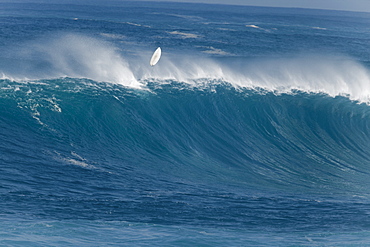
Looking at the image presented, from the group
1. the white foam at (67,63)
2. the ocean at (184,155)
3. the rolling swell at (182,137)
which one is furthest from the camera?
the white foam at (67,63)

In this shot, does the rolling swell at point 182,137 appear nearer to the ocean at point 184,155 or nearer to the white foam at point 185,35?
the ocean at point 184,155

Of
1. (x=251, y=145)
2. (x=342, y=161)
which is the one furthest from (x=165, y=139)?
(x=342, y=161)

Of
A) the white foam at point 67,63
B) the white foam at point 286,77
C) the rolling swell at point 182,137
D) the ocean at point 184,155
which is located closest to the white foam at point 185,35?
the white foam at point 67,63

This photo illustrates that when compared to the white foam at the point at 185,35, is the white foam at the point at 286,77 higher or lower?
lower

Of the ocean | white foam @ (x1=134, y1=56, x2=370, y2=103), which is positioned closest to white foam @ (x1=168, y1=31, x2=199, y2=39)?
the ocean

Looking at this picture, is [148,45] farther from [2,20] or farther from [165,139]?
[165,139]

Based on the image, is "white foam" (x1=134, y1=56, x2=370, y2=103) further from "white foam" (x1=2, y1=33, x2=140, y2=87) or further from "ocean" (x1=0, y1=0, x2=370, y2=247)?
"white foam" (x1=2, y1=33, x2=140, y2=87)
